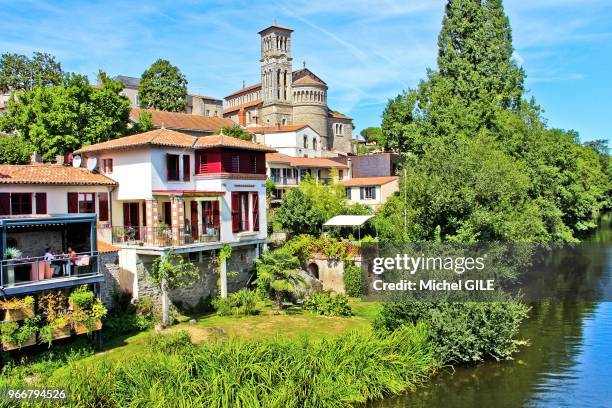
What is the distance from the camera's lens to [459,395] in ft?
67.3

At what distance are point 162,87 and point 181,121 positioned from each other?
9.78 meters

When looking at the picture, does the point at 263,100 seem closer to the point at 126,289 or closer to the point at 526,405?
the point at 126,289

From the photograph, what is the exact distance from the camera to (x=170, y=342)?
73.0ft

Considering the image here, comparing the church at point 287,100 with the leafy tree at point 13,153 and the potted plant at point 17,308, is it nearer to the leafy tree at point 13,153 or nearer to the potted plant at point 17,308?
the leafy tree at point 13,153

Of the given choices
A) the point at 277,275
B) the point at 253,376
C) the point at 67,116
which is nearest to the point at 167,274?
the point at 277,275

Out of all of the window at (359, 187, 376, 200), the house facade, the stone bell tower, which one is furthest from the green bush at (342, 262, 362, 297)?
the stone bell tower

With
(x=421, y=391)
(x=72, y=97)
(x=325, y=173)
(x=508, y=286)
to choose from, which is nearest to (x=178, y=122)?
(x=325, y=173)

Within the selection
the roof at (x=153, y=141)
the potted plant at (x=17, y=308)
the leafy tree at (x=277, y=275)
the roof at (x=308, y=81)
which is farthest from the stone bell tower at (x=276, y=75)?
the potted plant at (x=17, y=308)

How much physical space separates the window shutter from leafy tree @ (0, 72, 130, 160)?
471 inches

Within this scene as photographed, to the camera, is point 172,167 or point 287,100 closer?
point 172,167

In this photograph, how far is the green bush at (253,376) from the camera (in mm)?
17172

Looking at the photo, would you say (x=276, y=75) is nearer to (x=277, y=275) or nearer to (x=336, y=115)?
(x=336, y=115)

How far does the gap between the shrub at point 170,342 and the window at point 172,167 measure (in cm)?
1039

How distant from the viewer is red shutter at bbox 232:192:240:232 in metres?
32.6
